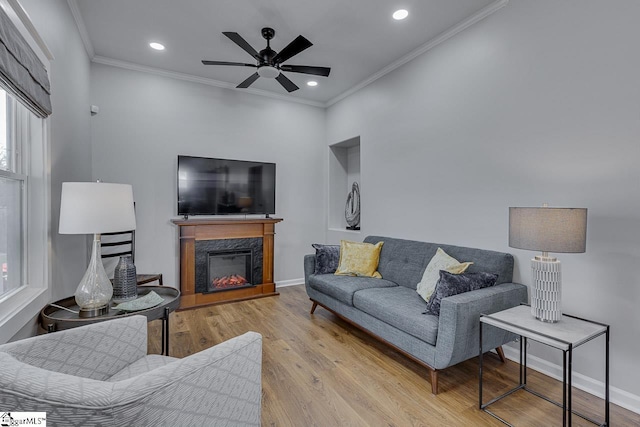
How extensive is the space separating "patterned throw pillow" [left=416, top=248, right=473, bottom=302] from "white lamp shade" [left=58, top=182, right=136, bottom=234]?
2.23 meters

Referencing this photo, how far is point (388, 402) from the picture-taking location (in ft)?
6.47

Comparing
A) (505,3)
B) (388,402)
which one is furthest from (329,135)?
(388,402)

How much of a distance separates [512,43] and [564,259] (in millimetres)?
1722

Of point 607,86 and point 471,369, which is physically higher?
point 607,86

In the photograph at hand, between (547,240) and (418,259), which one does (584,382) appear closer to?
(547,240)

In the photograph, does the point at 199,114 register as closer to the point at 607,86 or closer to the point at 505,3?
the point at 505,3

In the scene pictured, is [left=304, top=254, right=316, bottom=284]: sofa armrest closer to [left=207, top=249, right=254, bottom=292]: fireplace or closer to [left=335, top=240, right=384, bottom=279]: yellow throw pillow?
[left=335, top=240, right=384, bottom=279]: yellow throw pillow

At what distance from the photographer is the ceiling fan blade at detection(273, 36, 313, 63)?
8.38 ft

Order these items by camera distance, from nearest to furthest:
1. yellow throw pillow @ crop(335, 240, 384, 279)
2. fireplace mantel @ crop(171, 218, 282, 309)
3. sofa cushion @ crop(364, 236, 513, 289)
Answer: sofa cushion @ crop(364, 236, 513, 289), yellow throw pillow @ crop(335, 240, 384, 279), fireplace mantel @ crop(171, 218, 282, 309)

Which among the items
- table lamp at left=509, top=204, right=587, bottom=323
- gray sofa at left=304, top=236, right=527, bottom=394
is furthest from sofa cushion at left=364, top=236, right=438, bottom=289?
table lamp at left=509, top=204, right=587, bottom=323

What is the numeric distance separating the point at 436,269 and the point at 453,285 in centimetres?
46

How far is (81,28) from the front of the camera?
115 inches

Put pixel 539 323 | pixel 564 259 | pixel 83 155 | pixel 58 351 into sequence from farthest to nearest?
pixel 83 155 < pixel 564 259 < pixel 539 323 < pixel 58 351

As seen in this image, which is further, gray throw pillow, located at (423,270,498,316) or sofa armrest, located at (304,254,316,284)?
sofa armrest, located at (304,254,316,284)
